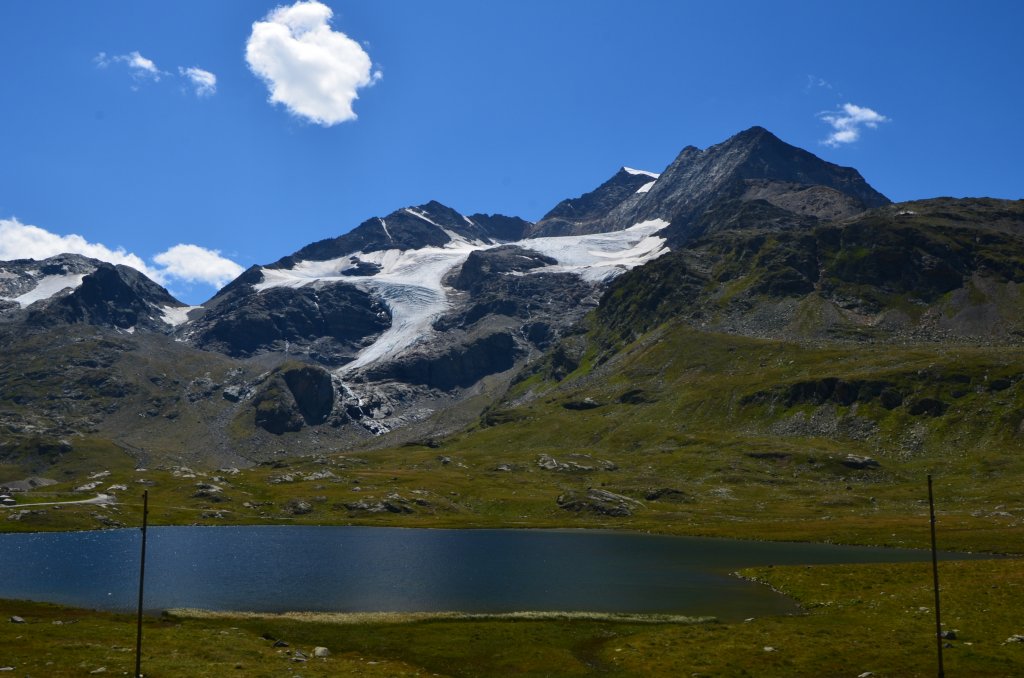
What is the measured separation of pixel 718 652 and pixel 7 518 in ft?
587

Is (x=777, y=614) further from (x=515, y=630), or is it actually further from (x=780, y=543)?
(x=780, y=543)

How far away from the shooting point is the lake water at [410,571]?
263ft

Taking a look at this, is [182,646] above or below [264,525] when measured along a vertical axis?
above

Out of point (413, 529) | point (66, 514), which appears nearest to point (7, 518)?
point (66, 514)

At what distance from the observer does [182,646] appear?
5425 cm

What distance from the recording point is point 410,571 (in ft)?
342

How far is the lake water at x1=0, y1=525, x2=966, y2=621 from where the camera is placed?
80062 mm

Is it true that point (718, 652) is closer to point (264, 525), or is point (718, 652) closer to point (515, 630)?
point (515, 630)

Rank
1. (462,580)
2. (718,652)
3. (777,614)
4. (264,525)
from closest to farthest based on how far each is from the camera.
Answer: (718,652) < (777,614) < (462,580) < (264,525)

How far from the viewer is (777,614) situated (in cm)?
6894

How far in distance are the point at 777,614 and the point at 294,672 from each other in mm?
42901

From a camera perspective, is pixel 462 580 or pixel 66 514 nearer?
pixel 462 580

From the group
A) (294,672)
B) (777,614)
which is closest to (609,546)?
(777,614)

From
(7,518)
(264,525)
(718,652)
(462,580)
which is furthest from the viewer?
(264,525)
